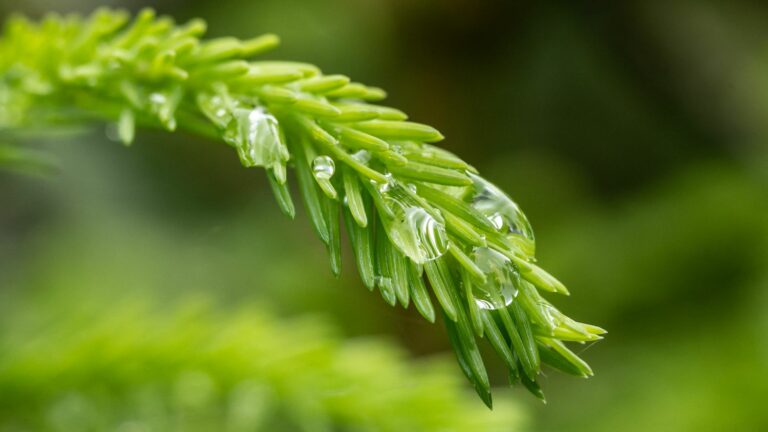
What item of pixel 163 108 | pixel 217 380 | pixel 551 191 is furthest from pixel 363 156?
pixel 551 191

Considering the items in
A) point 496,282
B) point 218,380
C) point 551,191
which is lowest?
point 551,191

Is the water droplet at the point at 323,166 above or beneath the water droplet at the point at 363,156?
beneath

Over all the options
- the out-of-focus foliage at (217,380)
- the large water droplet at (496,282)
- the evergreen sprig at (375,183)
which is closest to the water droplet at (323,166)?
the evergreen sprig at (375,183)

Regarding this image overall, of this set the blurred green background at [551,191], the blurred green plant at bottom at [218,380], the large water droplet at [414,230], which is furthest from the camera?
the blurred green background at [551,191]

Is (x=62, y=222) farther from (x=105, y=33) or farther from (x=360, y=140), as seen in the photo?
(x=360, y=140)

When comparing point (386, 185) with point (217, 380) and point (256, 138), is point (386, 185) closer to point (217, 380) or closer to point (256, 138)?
point (256, 138)

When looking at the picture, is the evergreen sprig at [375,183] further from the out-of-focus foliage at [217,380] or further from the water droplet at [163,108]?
the out-of-focus foliage at [217,380]

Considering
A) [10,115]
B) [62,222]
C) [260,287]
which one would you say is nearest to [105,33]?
[10,115]
